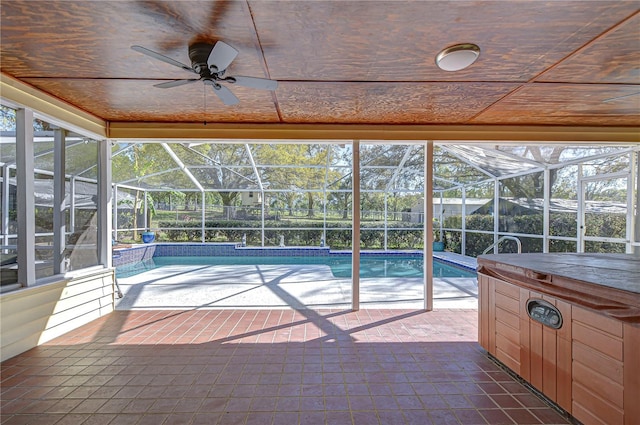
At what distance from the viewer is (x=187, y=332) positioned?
11.6 feet

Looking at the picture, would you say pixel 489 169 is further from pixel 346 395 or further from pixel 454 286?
pixel 346 395

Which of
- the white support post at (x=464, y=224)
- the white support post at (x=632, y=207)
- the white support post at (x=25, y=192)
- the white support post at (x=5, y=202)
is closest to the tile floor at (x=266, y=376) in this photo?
the white support post at (x=25, y=192)

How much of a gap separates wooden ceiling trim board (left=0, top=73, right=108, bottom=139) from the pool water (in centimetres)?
445

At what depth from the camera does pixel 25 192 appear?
303cm

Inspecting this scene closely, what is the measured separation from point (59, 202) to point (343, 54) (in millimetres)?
3518

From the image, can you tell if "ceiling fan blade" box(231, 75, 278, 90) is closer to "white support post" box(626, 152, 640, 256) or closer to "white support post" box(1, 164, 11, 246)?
"white support post" box(1, 164, 11, 246)

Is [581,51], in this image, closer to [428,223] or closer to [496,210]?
[428,223]

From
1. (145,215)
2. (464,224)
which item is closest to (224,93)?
(464,224)

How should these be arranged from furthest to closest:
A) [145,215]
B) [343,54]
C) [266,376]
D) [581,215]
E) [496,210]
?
[145,215] < [496,210] < [581,215] < [266,376] < [343,54]

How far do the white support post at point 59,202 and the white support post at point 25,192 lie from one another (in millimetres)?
374

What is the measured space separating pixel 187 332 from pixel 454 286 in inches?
180

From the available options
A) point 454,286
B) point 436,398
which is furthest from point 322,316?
point 454,286

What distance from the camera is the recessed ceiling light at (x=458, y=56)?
2301 millimetres

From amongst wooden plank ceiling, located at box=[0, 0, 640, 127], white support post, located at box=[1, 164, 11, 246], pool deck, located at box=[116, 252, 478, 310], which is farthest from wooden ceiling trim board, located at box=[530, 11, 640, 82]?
white support post, located at box=[1, 164, 11, 246]
